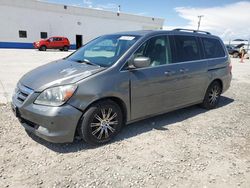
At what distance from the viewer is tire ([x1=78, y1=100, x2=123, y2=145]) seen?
3.41m

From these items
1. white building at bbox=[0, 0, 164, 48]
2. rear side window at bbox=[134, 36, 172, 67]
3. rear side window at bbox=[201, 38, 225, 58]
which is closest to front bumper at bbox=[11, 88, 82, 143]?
rear side window at bbox=[134, 36, 172, 67]

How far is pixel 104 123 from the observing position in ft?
12.0

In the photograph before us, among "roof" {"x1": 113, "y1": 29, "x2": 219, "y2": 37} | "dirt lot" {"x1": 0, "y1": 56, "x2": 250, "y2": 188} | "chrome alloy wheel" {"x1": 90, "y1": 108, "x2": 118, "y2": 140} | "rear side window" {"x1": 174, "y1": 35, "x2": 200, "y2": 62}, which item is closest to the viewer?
"dirt lot" {"x1": 0, "y1": 56, "x2": 250, "y2": 188}

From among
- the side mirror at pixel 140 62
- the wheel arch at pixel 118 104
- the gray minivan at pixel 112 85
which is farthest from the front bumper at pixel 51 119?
the side mirror at pixel 140 62

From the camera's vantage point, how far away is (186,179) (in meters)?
2.94

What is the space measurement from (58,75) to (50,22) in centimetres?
3176

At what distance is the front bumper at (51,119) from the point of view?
3.15 metres

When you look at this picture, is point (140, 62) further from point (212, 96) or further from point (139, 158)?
point (212, 96)

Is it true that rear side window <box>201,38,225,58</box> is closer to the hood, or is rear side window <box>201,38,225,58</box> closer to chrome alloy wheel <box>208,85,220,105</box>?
chrome alloy wheel <box>208,85,220,105</box>

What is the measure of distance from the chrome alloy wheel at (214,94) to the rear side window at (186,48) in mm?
1058

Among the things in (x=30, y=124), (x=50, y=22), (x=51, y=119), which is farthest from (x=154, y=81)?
(x=50, y=22)

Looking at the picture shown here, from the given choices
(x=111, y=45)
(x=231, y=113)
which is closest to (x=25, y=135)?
(x=111, y=45)

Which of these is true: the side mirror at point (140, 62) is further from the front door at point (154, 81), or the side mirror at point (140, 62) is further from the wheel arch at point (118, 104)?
the wheel arch at point (118, 104)

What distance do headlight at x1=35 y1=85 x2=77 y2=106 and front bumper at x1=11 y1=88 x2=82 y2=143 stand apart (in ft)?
0.22
